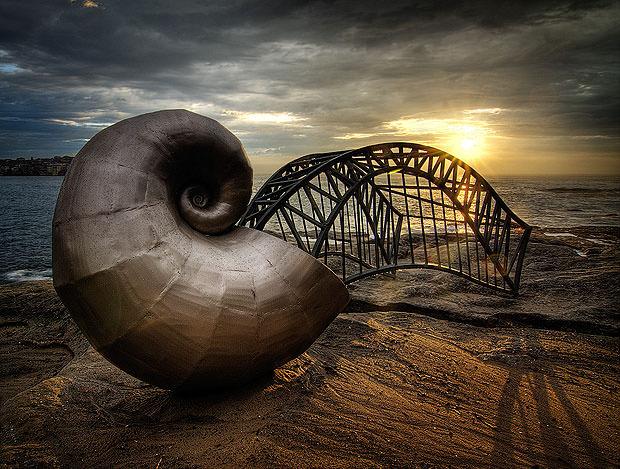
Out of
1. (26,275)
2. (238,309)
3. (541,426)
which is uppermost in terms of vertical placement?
(238,309)

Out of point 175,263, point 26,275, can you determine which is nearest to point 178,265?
point 175,263

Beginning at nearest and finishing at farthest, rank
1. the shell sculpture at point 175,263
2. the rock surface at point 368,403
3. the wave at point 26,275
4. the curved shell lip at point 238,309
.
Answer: the shell sculpture at point 175,263 < the curved shell lip at point 238,309 < the rock surface at point 368,403 < the wave at point 26,275

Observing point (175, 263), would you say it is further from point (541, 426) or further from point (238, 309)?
point (541, 426)

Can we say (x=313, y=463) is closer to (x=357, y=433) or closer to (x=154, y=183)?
(x=357, y=433)

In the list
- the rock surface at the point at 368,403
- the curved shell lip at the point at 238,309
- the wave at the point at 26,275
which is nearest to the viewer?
the curved shell lip at the point at 238,309

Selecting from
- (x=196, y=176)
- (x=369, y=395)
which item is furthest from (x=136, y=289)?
(x=369, y=395)

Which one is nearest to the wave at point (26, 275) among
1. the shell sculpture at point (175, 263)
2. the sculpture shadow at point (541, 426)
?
the shell sculpture at point (175, 263)

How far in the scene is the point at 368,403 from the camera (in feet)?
17.2

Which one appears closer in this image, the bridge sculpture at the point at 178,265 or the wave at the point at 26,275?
the bridge sculpture at the point at 178,265

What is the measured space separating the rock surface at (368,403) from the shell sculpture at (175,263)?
0.74 m

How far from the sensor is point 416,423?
480 cm

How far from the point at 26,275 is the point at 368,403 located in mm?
17597

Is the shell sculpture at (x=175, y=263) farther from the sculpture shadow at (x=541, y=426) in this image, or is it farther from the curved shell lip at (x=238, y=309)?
the sculpture shadow at (x=541, y=426)

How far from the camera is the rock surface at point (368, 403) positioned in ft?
13.9
